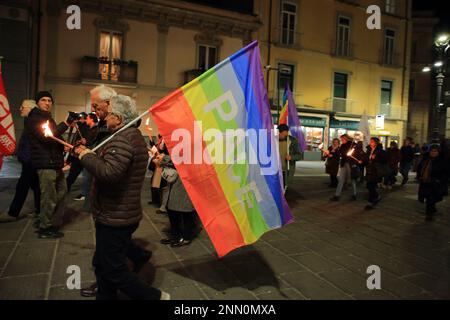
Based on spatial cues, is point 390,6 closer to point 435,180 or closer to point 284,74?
point 284,74

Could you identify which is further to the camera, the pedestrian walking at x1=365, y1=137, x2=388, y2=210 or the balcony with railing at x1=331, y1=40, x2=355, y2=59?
the balcony with railing at x1=331, y1=40, x2=355, y2=59

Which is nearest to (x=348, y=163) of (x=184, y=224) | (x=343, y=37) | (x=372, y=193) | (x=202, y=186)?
(x=372, y=193)

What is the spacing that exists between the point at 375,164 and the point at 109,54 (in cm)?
1531

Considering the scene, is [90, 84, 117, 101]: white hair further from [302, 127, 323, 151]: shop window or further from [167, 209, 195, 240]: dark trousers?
[302, 127, 323, 151]: shop window

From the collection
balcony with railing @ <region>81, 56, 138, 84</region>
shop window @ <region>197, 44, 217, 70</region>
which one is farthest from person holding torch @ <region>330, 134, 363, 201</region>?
shop window @ <region>197, 44, 217, 70</region>

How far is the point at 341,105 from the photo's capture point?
25.3m

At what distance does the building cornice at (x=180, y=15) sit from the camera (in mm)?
18125

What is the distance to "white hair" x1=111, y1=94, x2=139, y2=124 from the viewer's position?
2.78 meters

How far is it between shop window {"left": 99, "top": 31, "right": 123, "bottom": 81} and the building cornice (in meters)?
1.05

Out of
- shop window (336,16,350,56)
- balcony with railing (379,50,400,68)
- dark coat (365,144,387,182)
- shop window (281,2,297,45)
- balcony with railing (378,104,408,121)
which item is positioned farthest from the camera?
balcony with railing (378,104,408,121)

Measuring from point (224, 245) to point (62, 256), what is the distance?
2.05 meters

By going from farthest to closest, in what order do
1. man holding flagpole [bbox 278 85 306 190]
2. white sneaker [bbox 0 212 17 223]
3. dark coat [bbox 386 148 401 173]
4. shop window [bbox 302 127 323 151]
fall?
1. shop window [bbox 302 127 323 151]
2. dark coat [bbox 386 148 401 173]
3. man holding flagpole [bbox 278 85 306 190]
4. white sneaker [bbox 0 212 17 223]

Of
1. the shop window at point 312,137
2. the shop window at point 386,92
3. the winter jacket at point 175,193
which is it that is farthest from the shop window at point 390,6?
the winter jacket at point 175,193

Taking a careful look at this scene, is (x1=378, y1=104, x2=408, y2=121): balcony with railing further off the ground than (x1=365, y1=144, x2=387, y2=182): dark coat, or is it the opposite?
(x1=378, y1=104, x2=408, y2=121): balcony with railing
